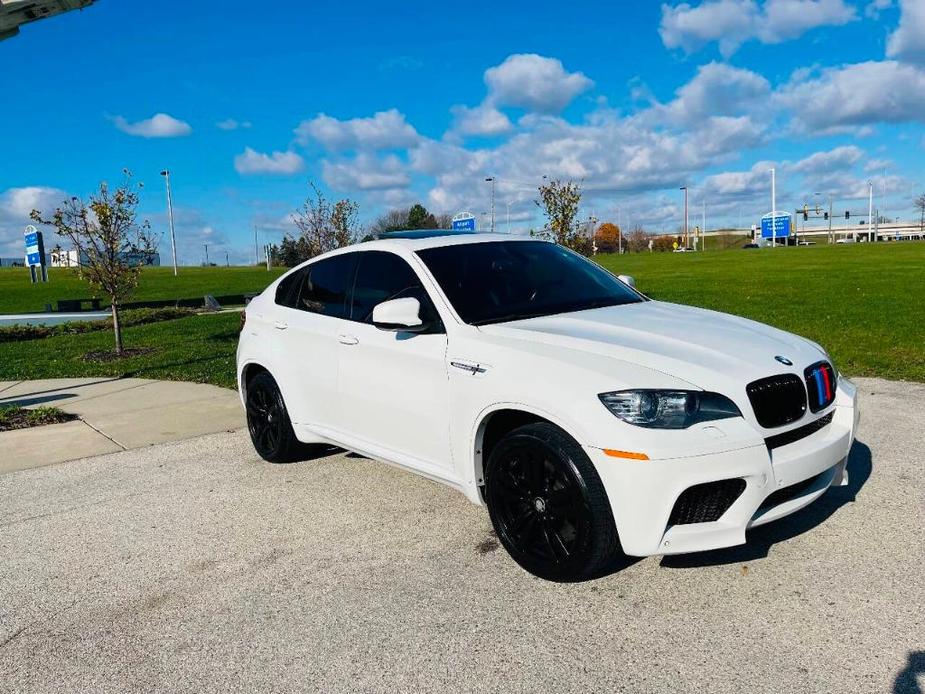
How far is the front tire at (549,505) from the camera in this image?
3.24 metres

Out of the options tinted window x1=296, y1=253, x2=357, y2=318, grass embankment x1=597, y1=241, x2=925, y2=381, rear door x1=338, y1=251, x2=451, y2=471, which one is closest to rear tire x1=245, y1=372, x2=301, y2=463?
tinted window x1=296, y1=253, x2=357, y2=318

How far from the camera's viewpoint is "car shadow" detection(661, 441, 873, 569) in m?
3.71

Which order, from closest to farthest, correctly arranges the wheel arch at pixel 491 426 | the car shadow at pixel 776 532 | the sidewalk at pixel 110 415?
the wheel arch at pixel 491 426 < the car shadow at pixel 776 532 < the sidewalk at pixel 110 415

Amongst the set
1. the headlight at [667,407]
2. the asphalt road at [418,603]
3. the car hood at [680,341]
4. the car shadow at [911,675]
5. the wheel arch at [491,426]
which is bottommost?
the car shadow at [911,675]

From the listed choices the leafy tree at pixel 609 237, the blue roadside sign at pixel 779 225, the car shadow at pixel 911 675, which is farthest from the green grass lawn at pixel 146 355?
the leafy tree at pixel 609 237

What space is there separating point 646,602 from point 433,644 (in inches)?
39.0

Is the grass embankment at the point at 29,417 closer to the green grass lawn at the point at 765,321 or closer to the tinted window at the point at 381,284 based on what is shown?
the green grass lawn at the point at 765,321

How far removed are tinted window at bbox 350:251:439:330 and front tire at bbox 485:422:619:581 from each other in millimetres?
1123

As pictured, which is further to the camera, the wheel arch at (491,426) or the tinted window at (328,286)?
the tinted window at (328,286)

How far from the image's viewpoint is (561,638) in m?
3.06

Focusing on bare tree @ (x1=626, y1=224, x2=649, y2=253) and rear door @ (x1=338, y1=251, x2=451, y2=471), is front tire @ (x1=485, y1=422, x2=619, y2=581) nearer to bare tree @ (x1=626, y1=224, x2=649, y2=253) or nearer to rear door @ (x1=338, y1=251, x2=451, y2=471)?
rear door @ (x1=338, y1=251, x2=451, y2=471)

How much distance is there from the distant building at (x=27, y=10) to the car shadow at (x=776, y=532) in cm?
662

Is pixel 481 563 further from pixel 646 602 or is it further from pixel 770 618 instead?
pixel 770 618

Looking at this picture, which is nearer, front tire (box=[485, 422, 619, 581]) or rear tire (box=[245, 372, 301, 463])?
front tire (box=[485, 422, 619, 581])
